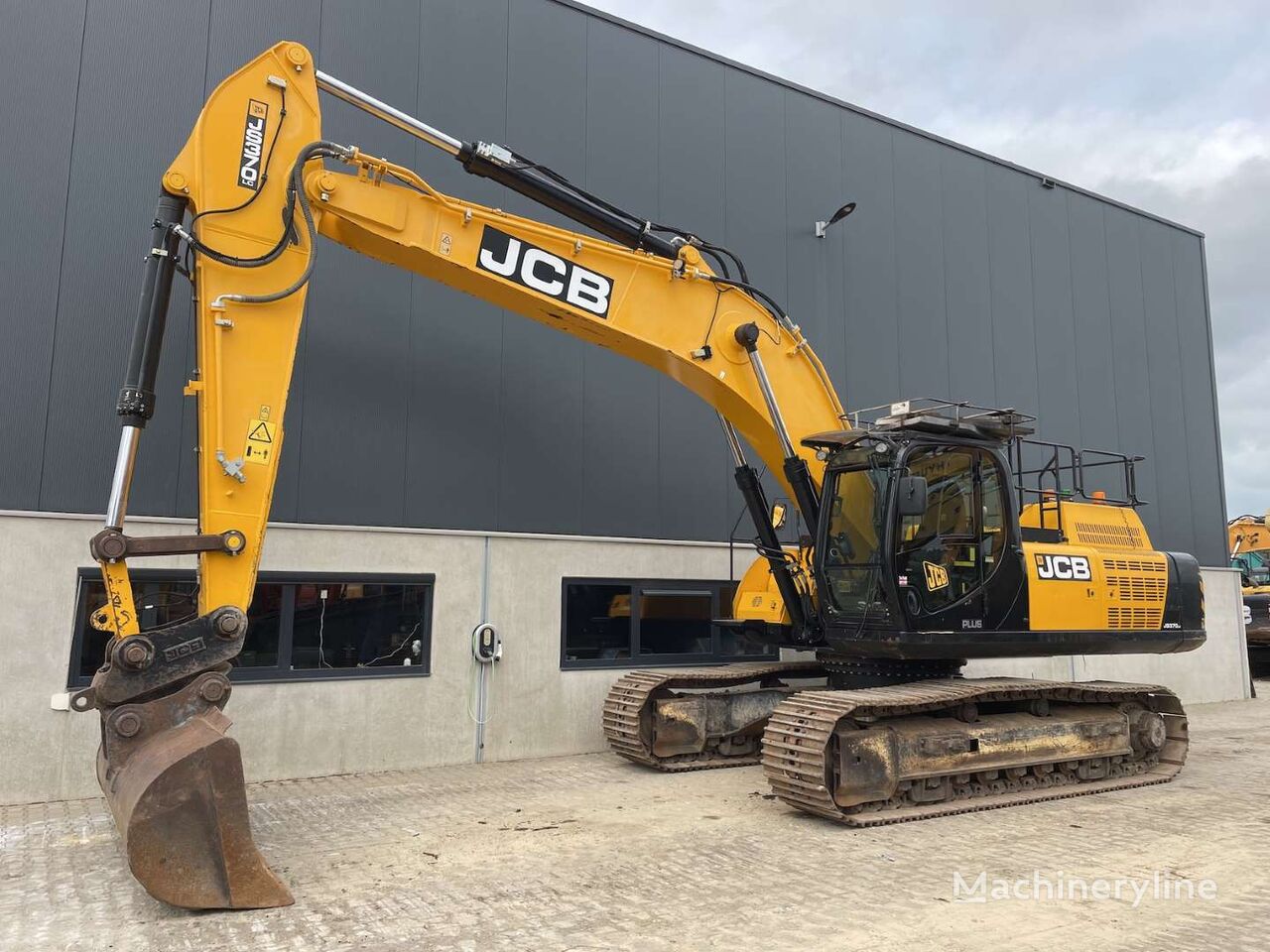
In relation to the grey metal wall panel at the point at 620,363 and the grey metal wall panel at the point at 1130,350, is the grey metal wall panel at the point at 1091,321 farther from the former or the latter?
the grey metal wall panel at the point at 620,363

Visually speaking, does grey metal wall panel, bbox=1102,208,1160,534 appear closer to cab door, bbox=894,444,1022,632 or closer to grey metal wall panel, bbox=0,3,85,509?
cab door, bbox=894,444,1022,632

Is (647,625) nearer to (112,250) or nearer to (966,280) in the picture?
(112,250)

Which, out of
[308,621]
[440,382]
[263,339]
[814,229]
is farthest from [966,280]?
[263,339]

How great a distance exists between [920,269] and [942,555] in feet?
22.1

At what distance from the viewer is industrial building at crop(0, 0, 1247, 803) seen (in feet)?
25.9

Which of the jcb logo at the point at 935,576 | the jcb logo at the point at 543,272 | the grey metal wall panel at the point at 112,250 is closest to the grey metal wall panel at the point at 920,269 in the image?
the jcb logo at the point at 935,576

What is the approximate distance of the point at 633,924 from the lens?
4793 mm

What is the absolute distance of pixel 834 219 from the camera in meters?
12.1

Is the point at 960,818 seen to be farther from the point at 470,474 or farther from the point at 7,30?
the point at 7,30

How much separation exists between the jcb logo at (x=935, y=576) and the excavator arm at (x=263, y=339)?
1174 millimetres

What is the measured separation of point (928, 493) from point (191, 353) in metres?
6.64

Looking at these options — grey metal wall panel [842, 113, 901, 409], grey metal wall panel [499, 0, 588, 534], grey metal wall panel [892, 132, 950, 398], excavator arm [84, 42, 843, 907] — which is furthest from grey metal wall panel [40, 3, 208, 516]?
grey metal wall panel [892, 132, 950, 398]

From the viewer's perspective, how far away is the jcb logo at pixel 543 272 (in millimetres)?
7094

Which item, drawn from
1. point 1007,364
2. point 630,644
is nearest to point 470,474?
point 630,644
